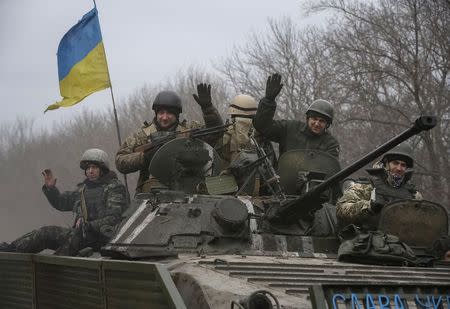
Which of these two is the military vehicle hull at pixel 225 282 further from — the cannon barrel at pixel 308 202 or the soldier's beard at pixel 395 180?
the soldier's beard at pixel 395 180

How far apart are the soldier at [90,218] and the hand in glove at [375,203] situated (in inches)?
112

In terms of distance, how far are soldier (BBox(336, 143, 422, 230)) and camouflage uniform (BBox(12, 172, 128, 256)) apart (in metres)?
2.66

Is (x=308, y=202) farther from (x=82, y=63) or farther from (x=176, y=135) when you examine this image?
(x=82, y=63)

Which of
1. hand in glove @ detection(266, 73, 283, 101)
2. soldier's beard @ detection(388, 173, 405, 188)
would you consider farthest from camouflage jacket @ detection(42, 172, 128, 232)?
soldier's beard @ detection(388, 173, 405, 188)

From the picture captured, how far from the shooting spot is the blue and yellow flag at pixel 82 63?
13773 millimetres

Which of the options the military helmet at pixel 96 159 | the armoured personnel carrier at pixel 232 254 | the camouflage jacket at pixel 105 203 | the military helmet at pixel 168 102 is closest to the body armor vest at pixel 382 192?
the armoured personnel carrier at pixel 232 254

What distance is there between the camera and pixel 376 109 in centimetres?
2439

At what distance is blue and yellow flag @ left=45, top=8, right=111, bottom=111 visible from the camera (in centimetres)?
1377

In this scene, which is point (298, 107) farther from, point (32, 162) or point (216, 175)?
point (32, 162)

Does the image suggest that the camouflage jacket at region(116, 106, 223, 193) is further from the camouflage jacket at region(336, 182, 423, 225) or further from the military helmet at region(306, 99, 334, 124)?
the camouflage jacket at region(336, 182, 423, 225)

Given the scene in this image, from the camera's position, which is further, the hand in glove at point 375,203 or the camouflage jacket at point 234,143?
the camouflage jacket at point 234,143

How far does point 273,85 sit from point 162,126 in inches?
57.7

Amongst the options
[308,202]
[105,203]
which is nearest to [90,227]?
[105,203]

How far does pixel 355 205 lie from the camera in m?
9.23
